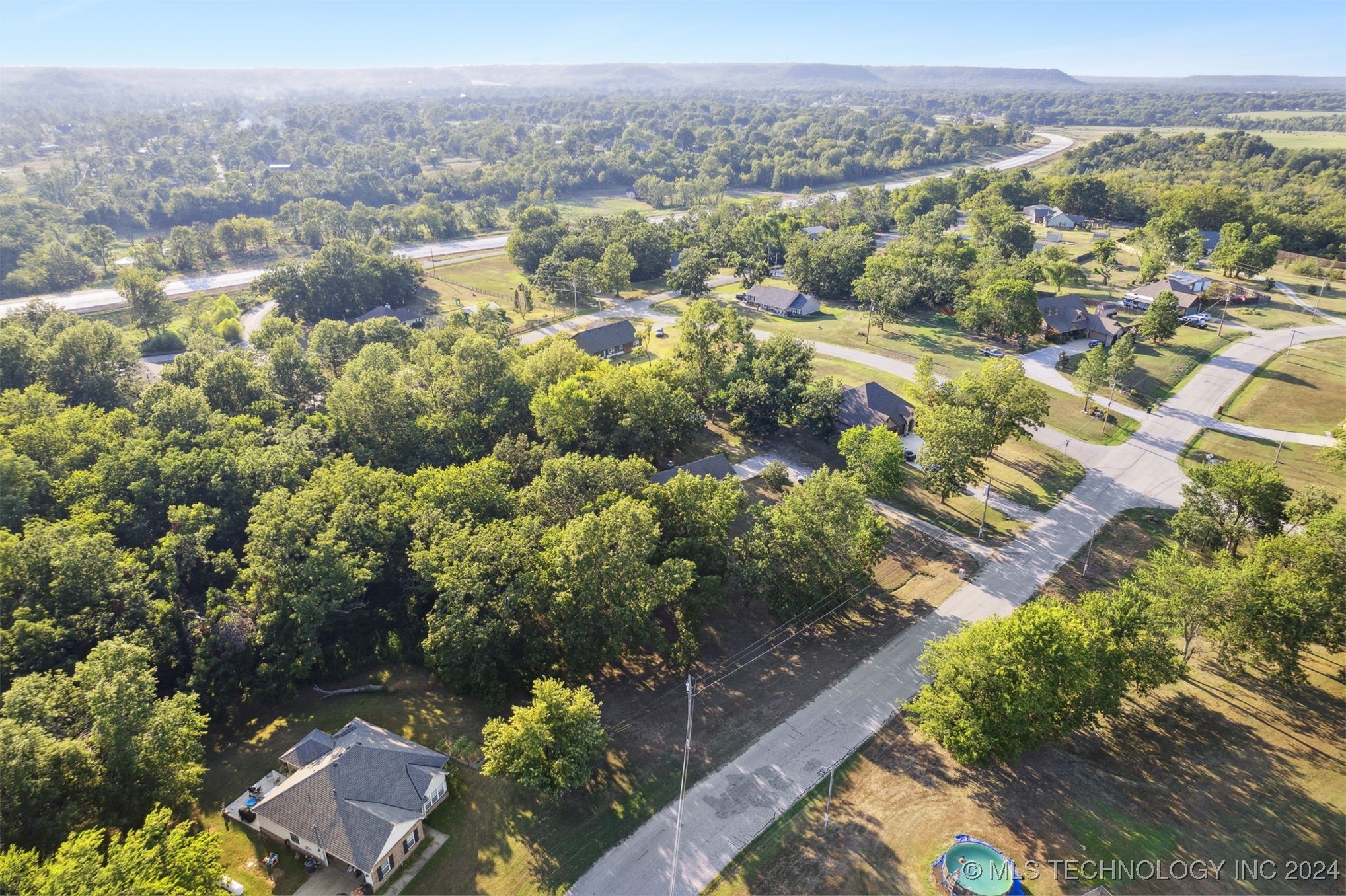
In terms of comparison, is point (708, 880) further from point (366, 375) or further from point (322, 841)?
point (366, 375)

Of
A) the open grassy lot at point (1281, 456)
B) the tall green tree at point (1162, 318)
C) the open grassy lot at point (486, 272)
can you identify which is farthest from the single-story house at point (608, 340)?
the tall green tree at point (1162, 318)

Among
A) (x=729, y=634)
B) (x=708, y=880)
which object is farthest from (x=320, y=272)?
(x=708, y=880)

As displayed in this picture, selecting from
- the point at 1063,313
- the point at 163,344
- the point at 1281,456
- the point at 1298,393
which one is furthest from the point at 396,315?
the point at 1298,393

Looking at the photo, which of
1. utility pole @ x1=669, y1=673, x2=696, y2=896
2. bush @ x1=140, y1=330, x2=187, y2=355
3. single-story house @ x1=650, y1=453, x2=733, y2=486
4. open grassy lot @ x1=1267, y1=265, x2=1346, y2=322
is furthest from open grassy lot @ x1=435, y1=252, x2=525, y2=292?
Result: open grassy lot @ x1=1267, y1=265, x2=1346, y2=322

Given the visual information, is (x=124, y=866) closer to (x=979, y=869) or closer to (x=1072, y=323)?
(x=979, y=869)

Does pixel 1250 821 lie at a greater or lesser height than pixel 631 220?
lesser
